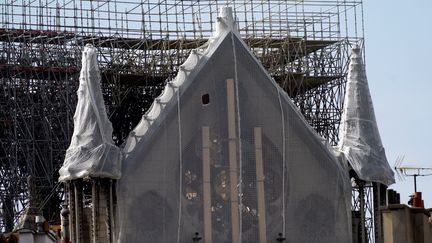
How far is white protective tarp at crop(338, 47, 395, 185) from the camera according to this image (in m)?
106

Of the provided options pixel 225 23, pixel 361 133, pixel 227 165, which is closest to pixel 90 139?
pixel 227 165

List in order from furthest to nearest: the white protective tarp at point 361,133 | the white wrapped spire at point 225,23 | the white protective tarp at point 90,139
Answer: the white protective tarp at point 361,133 → the white wrapped spire at point 225,23 → the white protective tarp at point 90,139

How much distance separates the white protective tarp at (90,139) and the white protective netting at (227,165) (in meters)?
1.35

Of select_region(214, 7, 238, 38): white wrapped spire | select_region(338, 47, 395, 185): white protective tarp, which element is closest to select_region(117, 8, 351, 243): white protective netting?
select_region(214, 7, 238, 38): white wrapped spire

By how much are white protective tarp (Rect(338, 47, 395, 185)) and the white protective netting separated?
1.26 metres

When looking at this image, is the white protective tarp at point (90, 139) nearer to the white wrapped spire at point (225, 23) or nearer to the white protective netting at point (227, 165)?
the white protective netting at point (227, 165)

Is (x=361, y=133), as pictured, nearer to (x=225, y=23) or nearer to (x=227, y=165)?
(x=227, y=165)

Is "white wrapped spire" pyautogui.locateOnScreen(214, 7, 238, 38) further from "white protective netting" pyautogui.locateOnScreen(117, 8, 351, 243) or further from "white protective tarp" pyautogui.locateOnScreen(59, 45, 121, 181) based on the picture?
"white protective tarp" pyautogui.locateOnScreen(59, 45, 121, 181)

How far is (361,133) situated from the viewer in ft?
351

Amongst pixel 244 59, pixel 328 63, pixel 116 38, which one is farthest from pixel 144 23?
pixel 244 59

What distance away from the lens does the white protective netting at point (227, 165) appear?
102125 millimetres

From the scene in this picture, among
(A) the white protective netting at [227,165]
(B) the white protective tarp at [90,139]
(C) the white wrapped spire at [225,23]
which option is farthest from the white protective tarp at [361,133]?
(B) the white protective tarp at [90,139]

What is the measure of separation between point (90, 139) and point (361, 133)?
15.2 m

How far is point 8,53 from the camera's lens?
118062 millimetres
